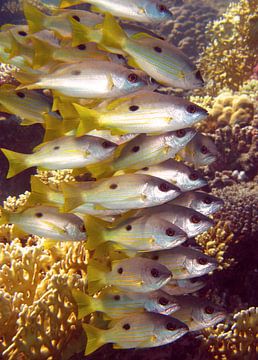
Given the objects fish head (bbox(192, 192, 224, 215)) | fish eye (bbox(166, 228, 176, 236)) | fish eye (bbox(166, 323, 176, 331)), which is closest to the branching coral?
fish eye (bbox(166, 323, 176, 331))

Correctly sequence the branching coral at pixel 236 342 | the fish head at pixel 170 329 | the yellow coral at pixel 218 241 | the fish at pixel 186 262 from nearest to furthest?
the fish head at pixel 170 329 → the fish at pixel 186 262 → the branching coral at pixel 236 342 → the yellow coral at pixel 218 241

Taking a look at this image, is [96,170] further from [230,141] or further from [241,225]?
[230,141]

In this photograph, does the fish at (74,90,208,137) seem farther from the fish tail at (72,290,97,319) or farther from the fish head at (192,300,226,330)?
the fish head at (192,300,226,330)

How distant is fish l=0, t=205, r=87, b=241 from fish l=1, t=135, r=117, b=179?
1.41 ft

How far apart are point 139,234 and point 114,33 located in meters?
1.64

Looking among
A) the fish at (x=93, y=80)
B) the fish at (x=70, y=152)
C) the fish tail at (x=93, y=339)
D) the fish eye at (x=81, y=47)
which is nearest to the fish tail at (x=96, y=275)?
the fish tail at (x=93, y=339)

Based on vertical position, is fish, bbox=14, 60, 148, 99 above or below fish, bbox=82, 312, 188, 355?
above

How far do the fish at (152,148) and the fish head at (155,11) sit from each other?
1169 millimetres

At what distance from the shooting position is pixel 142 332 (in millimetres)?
2979

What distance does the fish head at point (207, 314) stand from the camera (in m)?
3.17

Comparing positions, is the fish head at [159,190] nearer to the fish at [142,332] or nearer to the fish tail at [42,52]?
the fish at [142,332]

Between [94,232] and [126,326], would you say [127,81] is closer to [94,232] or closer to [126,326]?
[94,232]

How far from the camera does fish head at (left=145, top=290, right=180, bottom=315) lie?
3096mm

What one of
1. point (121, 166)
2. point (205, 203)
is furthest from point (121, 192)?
point (205, 203)
